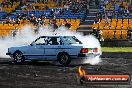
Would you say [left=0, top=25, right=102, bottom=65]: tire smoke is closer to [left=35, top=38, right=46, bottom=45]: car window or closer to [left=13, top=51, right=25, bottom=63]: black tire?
[left=13, top=51, right=25, bottom=63]: black tire

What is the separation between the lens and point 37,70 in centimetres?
1808

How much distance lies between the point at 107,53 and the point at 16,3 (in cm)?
2257

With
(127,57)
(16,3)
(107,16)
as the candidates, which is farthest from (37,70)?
(16,3)

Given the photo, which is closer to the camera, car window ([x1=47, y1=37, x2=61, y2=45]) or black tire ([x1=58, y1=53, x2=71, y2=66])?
black tire ([x1=58, y1=53, x2=71, y2=66])

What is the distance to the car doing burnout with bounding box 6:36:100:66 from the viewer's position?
20.1 m

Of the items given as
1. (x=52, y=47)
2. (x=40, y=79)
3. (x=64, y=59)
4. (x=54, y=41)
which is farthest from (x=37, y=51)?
(x=40, y=79)

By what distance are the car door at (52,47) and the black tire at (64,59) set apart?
26cm

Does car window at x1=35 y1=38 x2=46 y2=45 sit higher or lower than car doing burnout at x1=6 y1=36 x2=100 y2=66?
higher

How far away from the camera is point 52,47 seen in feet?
68.0

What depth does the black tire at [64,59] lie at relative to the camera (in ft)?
66.6

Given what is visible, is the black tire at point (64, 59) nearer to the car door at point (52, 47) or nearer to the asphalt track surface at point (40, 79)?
the car door at point (52, 47)

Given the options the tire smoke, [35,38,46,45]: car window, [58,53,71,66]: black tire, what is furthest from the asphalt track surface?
the tire smoke

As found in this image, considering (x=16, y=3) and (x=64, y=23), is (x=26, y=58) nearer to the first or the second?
(x=64, y=23)

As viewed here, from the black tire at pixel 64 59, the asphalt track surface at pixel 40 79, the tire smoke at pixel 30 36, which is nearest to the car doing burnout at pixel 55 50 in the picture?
the black tire at pixel 64 59
